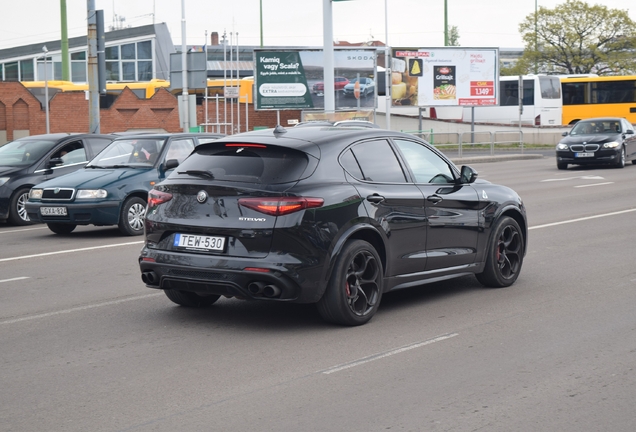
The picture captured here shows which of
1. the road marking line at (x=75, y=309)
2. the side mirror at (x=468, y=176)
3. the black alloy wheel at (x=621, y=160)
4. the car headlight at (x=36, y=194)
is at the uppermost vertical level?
the side mirror at (x=468, y=176)

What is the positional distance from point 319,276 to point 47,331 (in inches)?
88.5

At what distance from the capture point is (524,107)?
2218 inches

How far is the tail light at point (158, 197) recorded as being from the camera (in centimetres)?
751

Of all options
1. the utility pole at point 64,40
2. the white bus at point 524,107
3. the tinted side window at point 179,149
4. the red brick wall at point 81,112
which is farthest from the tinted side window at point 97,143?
the utility pole at point 64,40

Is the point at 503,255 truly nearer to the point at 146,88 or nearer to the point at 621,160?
the point at 621,160

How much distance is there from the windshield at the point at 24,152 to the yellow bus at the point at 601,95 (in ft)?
142

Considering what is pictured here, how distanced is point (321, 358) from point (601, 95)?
52.4 metres

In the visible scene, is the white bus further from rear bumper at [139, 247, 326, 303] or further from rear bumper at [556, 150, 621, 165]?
rear bumper at [139, 247, 326, 303]

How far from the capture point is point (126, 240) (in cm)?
1373

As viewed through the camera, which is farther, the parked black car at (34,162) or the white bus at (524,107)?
the white bus at (524,107)

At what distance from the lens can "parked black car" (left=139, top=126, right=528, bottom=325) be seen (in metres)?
6.95

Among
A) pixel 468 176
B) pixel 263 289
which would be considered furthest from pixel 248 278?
pixel 468 176

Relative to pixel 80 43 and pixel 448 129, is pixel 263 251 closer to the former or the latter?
pixel 448 129

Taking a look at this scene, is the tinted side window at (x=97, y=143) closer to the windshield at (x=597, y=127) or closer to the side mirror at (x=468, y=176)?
the side mirror at (x=468, y=176)
